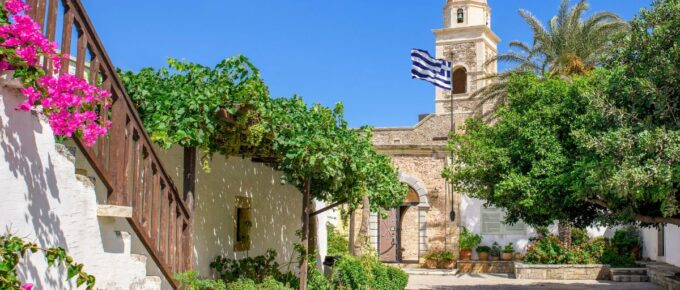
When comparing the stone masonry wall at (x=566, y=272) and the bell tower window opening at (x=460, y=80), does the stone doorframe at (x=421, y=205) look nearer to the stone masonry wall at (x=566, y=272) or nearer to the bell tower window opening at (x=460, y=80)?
the stone masonry wall at (x=566, y=272)

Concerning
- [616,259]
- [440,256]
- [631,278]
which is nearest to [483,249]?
[440,256]

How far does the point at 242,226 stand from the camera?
11672 millimetres

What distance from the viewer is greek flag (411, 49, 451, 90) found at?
32016 millimetres

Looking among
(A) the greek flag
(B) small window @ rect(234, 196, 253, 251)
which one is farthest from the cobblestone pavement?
(A) the greek flag

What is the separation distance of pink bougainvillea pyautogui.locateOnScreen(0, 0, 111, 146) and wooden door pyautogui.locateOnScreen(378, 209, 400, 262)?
23226 mm

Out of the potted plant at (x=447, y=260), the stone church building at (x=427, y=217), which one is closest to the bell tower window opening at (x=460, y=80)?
the stone church building at (x=427, y=217)

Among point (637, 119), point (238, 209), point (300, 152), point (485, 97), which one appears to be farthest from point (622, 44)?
point (485, 97)

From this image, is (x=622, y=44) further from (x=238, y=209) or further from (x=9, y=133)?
(x=9, y=133)

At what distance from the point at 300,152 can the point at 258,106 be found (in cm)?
101

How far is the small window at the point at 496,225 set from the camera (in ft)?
83.3

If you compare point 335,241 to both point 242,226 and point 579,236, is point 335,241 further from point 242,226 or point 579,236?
point 242,226

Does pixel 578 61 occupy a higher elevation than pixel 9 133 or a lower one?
higher

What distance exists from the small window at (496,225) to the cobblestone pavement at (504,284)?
134 inches

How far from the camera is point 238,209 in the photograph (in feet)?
38.5
